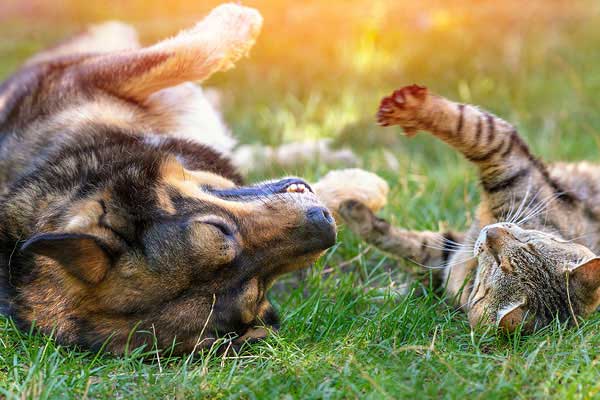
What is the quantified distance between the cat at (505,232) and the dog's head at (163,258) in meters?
0.92

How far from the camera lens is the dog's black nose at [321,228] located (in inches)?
128

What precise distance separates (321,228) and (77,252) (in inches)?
41.3

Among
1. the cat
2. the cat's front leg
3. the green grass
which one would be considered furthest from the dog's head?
the cat's front leg

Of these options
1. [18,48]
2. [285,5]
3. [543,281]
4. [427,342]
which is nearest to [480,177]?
[543,281]

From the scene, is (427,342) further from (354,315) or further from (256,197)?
(256,197)

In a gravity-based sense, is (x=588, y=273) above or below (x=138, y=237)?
below

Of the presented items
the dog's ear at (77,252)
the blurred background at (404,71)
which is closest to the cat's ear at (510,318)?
the dog's ear at (77,252)

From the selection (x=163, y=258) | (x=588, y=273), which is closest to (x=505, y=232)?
(x=588, y=273)

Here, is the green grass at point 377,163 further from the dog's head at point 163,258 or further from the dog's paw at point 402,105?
the dog's paw at point 402,105

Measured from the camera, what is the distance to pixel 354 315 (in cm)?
389

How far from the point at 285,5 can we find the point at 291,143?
2.50m

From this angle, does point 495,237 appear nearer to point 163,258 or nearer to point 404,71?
point 163,258

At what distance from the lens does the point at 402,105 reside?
397 centimetres

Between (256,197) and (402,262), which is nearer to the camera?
(256,197)
